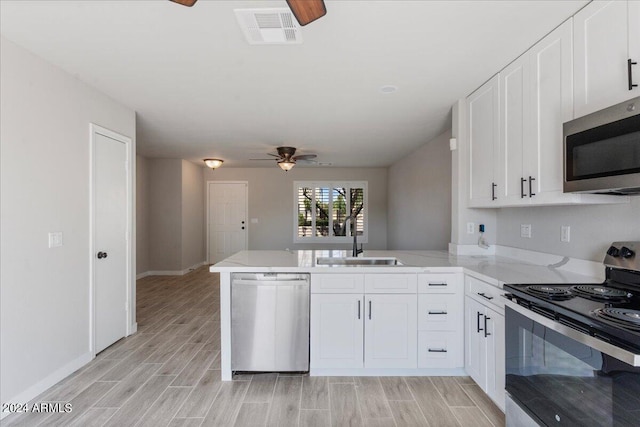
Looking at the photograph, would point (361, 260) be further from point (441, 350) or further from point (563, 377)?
point (563, 377)

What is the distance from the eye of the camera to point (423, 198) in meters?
5.24

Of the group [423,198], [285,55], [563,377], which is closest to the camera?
[563,377]

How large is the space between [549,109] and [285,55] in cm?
179

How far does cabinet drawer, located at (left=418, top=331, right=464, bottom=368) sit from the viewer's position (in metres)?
2.50

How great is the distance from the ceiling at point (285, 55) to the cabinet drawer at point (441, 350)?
212 centimetres

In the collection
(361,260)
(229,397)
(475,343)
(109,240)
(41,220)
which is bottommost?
(229,397)

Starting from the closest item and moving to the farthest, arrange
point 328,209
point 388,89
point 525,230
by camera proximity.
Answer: point 525,230
point 388,89
point 328,209

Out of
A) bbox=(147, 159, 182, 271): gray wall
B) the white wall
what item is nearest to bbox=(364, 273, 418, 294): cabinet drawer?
the white wall

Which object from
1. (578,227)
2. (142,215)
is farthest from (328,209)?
(578,227)

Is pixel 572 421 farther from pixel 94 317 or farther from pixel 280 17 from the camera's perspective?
pixel 94 317

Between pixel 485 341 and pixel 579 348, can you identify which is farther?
pixel 485 341

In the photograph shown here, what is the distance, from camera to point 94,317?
288cm

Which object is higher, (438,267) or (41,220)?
(41,220)

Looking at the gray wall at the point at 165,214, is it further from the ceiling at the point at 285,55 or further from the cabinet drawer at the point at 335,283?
the cabinet drawer at the point at 335,283
